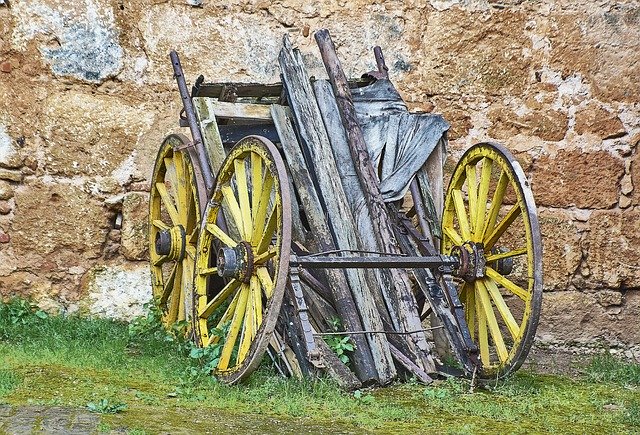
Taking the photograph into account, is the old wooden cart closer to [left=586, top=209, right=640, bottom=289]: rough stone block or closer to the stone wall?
the stone wall

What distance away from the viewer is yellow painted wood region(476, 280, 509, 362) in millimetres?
4223

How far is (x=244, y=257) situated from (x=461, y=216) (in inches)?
44.7

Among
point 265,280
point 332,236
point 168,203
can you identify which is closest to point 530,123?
point 332,236

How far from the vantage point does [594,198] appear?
5.67m

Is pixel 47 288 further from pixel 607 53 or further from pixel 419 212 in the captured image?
pixel 607 53

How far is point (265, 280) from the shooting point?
13.1 feet

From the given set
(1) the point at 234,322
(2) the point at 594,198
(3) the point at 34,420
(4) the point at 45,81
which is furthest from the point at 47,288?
(2) the point at 594,198

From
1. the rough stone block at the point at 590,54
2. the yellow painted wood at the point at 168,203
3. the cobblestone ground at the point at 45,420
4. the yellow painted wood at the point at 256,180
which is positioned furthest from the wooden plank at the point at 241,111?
the cobblestone ground at the point at 45,420

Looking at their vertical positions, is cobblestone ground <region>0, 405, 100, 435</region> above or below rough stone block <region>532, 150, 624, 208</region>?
below

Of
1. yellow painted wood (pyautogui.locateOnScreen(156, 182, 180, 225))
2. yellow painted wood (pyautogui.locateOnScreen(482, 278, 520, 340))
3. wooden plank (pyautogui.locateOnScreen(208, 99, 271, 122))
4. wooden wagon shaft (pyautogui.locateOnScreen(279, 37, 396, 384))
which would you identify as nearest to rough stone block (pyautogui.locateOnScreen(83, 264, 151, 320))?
yellow painted wood (pyautogui.locateOnScreen(156, 182, 180, 225))

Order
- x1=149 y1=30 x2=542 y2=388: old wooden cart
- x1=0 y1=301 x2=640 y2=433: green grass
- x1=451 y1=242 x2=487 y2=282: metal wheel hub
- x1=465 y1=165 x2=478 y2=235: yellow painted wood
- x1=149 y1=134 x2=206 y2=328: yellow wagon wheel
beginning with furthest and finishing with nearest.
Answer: x1=149 y1=134 x2=206 y2=328: yellow wagon wheel
x1=465 y1=165 x2=478 y2=235: yellow painted wood
x1=451 y1=242 x2=487 y2=282: metal wheel hub
x1=149 y1=30 x2=542 y2=388: old wooden cart
x1=0 y1=301 x2=640 y2=433: green grass

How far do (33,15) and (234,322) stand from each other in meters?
2.52

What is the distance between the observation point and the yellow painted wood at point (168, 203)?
5234mm

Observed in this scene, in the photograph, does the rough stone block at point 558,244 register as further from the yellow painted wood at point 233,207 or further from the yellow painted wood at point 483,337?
the yellow painted wood at point 233,207
